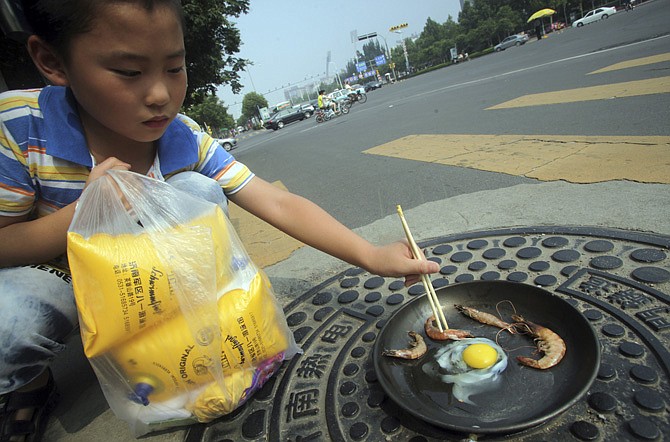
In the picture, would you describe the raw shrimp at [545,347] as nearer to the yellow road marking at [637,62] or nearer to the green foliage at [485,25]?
the yellow road marking at [637,62]

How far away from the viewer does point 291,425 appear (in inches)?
53.0

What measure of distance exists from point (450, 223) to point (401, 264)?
1.38m

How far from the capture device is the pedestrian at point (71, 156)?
1.20 m

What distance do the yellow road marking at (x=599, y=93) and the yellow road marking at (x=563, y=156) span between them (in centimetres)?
184

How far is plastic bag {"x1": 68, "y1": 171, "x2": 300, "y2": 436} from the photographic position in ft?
3.90

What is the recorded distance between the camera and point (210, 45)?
39.0ft

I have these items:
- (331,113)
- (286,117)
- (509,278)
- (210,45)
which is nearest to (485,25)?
(286,117)

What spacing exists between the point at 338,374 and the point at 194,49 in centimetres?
1215

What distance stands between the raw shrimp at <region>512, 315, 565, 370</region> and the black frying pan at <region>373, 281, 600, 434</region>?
2cm

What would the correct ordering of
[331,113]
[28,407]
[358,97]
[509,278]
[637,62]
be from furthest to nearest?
[358,97] → [331,113] → [637,62] → [509,278] → [28,407]

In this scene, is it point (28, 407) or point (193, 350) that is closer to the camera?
point (193, 350)

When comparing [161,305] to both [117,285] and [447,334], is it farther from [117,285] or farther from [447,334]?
[447,334]

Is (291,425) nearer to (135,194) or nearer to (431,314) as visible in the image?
(431,314)

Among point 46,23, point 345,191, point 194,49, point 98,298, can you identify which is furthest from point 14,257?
point 194,49
